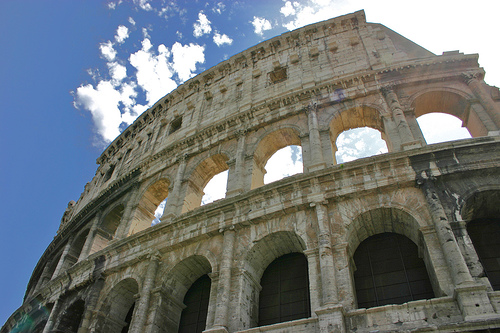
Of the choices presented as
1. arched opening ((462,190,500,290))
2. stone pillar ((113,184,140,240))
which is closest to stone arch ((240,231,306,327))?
arched opening ((462,190,500,290))

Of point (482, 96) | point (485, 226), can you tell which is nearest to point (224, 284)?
point (485, 226)

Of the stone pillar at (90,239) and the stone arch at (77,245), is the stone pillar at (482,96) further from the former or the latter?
the stone arch at (77,245)

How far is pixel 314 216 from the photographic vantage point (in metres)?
10.5

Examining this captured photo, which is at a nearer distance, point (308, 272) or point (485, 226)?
point (485, 226)

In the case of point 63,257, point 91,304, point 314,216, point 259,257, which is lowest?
point 91,304

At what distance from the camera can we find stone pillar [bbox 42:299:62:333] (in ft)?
43.8

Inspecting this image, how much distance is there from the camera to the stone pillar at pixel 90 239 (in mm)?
16411

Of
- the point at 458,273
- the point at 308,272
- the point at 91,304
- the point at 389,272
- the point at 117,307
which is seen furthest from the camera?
the point at 117,307

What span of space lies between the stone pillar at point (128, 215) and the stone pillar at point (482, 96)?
1307cm

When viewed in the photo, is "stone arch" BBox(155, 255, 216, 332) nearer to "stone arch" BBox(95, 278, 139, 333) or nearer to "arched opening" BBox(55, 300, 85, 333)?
"stone arch" BBox(95, 278, 139, 333)

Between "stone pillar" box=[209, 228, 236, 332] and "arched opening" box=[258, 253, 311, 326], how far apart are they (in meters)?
1.20

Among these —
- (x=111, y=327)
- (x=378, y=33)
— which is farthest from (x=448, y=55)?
(x=111, y=327)

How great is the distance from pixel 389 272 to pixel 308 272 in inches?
79.2

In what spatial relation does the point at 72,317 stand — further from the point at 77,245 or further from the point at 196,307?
the point at 77,245
